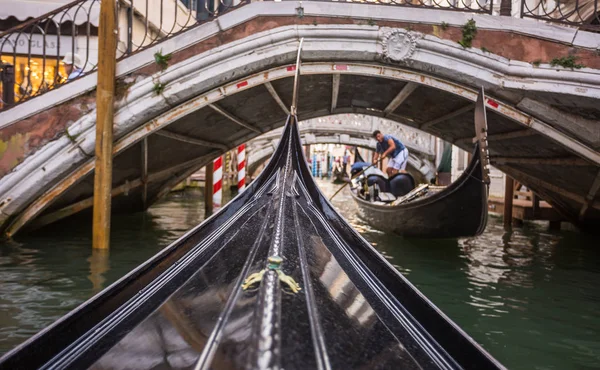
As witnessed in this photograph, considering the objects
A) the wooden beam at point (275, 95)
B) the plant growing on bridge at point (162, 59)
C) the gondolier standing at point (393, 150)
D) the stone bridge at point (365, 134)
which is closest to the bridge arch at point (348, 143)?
the stone bridge at point (365, 134)

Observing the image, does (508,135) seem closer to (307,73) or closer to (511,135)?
(511,135)

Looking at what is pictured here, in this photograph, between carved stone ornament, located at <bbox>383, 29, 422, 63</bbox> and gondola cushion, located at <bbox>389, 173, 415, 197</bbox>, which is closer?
carved stone ornament, located at <bbox>383, 29, 422, 63</bbox>

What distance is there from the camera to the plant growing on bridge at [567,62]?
284 centimetres

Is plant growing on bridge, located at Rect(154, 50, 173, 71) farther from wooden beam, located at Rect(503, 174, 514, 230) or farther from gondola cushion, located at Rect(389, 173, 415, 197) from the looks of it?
wooden beam, located at Rect(503, 174, 514, 230)

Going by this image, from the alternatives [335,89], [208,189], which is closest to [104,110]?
[335,89]

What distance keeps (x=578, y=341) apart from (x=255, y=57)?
1988 millimetres

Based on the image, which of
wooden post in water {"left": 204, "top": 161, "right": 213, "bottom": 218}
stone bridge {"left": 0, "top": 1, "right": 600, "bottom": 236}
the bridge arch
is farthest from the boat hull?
the bridge arch

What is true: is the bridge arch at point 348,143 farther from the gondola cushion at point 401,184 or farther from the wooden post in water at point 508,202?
the gondola cushion at point 401,184

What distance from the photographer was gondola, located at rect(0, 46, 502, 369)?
678 mm

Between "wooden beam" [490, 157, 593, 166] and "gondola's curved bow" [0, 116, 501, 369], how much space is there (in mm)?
2403

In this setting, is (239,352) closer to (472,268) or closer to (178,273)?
(178,273)

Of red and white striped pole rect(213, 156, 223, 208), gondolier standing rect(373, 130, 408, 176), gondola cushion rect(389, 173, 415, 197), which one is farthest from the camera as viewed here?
red and white striped pole rect(213, 156, 223, 208)

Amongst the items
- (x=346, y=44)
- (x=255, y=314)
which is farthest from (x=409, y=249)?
(x=255, y=314)

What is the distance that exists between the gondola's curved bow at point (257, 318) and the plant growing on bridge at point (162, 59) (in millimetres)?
1854
